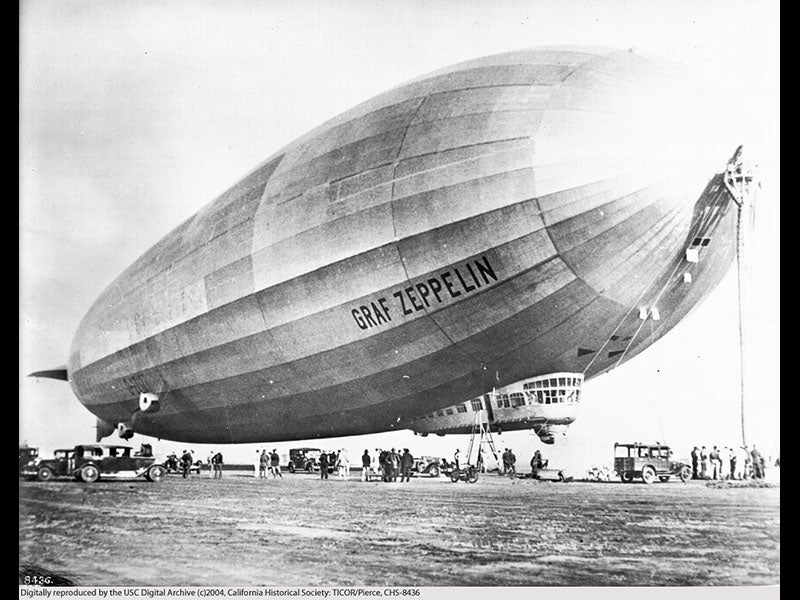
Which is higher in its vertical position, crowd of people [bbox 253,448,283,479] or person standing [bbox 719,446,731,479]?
person standing [bbox 719,446,731,479]

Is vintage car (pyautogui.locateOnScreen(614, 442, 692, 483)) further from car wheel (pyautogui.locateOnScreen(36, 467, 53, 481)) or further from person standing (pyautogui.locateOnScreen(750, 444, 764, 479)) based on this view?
car wheel (pyautogui.locateOnScreen(36, 467, 53, 481))

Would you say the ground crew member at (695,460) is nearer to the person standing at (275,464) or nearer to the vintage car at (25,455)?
the person standing at (275,464)

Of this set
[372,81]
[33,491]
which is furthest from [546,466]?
[33,491]

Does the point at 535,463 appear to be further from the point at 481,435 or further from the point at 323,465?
the point at 323,465

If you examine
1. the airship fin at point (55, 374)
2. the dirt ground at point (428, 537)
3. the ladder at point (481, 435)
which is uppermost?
the airship fin at point (55, 374)

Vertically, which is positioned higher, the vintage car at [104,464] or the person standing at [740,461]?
the person standing at [740,461]

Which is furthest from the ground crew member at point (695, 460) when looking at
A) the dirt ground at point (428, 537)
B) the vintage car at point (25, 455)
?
the vintage car at point (25, 455)

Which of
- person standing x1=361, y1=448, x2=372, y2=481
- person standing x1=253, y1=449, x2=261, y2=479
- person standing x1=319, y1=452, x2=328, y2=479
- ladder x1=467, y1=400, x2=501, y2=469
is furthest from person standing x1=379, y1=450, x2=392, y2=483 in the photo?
person standing x1=253, y1=449, x2=261, y2=479

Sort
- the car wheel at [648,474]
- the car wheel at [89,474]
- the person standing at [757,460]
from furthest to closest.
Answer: the car wheel at [89,474]
the car wheel at [648,474]
the person standing at [757,460]
